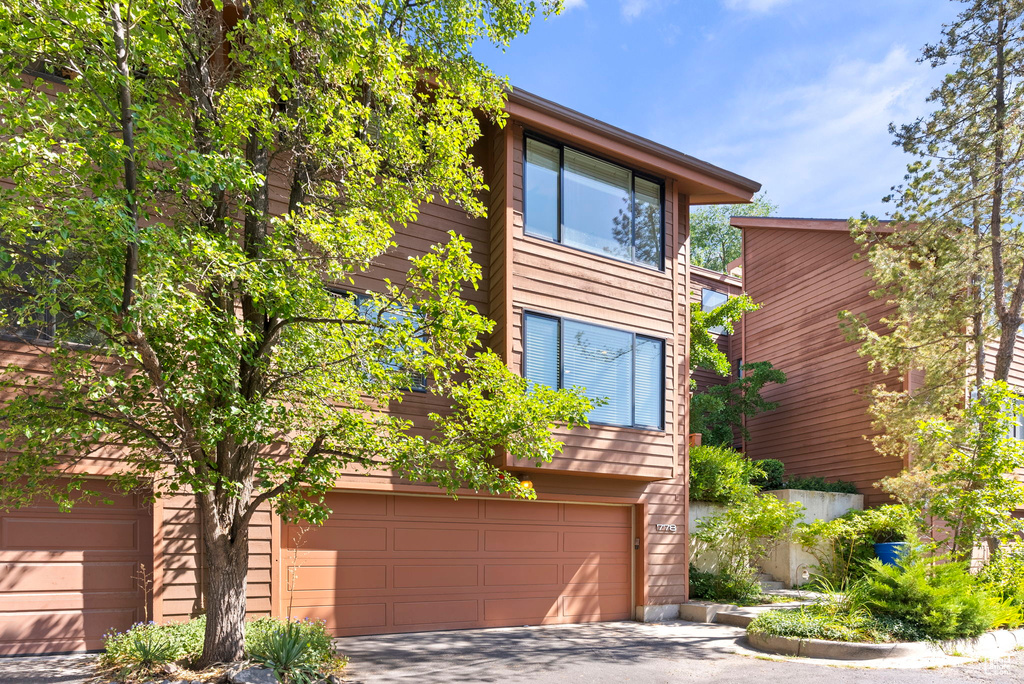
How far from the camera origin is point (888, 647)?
8578 millimetres

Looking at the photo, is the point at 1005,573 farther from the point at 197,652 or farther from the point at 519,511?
the point at 197,652

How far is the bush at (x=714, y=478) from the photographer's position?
1455cm

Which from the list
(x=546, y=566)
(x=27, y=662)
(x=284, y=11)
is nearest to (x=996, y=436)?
(x=546, y=566)

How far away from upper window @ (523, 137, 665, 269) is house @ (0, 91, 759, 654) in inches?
1.2

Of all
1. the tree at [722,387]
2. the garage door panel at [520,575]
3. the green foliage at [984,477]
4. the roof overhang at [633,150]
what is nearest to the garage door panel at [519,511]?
the garage door panel at [520,575]

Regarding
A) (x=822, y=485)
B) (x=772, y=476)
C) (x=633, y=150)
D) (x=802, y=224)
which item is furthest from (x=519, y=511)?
(x=802, y=224)

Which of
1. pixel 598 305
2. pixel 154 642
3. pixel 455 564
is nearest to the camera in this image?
pixel 154 642

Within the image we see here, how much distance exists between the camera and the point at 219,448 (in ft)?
24.2

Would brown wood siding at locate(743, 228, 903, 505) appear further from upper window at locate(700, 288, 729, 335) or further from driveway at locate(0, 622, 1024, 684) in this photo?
driveway at locate(0, 622, 1024, 684)

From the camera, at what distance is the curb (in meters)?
8.59

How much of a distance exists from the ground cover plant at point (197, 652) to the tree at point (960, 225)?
9.21m

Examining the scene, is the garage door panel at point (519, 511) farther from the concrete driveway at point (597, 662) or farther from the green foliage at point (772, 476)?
the green foliage at point (772, 476)

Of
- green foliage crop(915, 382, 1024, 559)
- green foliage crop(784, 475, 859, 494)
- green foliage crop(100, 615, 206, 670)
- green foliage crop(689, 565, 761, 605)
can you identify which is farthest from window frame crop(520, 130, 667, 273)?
green foliage crop(784, 475, 859, 494)

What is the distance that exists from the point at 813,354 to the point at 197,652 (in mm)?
16033
